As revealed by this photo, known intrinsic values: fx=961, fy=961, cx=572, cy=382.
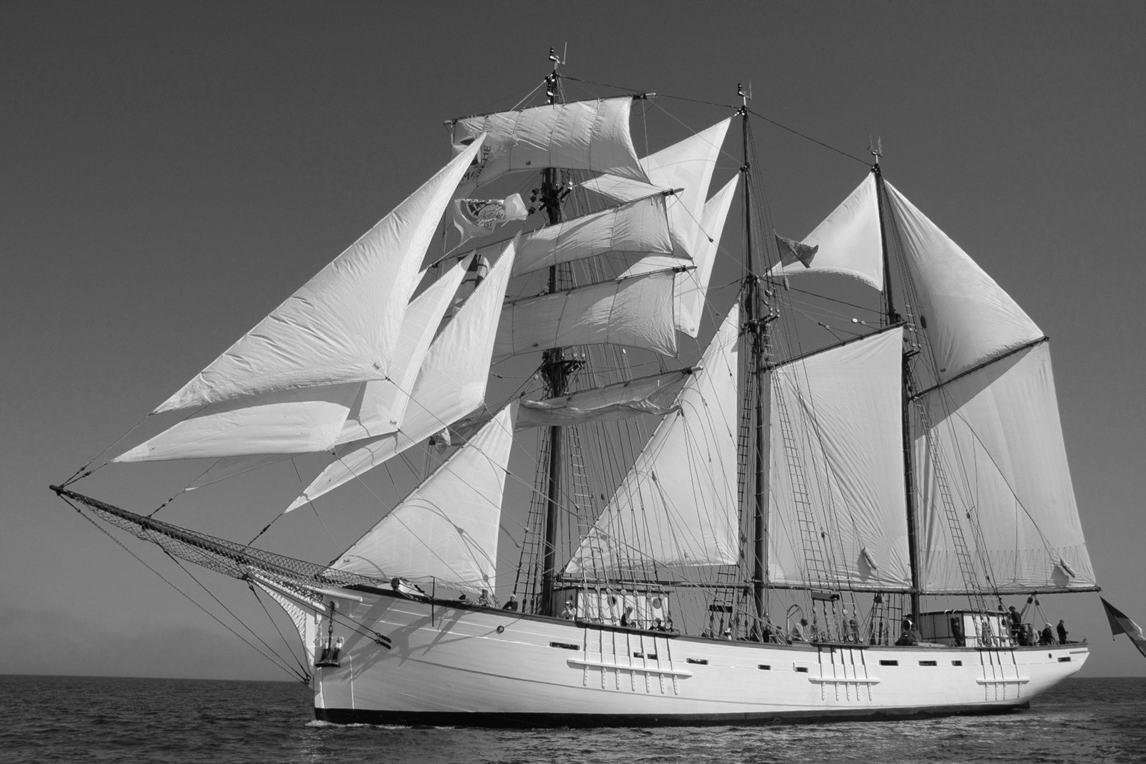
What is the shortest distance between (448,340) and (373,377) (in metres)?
6.85

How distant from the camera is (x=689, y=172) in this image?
41.9m

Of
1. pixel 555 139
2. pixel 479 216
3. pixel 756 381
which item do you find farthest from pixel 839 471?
pixel 479 216

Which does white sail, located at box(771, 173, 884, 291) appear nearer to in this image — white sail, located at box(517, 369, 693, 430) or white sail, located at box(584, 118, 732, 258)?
white sail, located at box(584, 118, 732, 258)

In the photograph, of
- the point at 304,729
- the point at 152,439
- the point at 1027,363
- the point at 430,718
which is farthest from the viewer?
the point at 1027,363

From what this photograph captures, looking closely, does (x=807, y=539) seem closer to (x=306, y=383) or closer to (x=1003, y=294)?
(x=1003, y=294)

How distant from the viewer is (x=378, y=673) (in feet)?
84.8

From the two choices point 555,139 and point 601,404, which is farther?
point 555,139

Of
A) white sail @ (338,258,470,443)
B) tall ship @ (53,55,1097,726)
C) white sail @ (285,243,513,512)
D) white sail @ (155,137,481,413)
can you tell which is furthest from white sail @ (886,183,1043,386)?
white sail @ (155,137,481,413)

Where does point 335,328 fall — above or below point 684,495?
above

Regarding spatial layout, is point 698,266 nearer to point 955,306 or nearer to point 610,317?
point 610,317

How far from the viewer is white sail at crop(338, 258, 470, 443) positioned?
2645 centimetres

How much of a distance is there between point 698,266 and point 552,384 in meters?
9.52

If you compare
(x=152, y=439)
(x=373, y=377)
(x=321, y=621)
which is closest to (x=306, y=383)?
(x=373, y=377)

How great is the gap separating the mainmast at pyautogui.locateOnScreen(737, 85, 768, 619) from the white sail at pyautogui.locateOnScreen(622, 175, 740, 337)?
157cm
